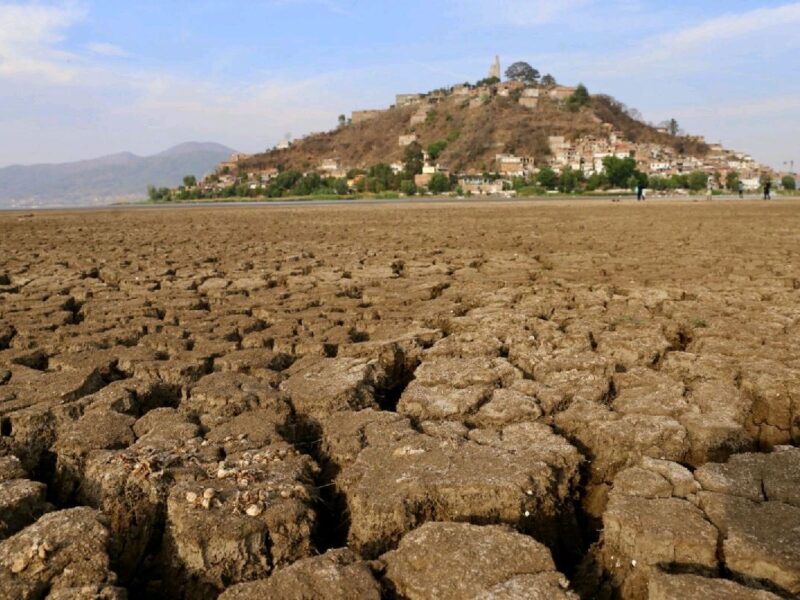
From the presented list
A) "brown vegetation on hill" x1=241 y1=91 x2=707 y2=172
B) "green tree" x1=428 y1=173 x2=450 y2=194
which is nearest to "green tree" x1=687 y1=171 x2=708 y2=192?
"green tree" x1=428 y1=173 x2=450 y2=194

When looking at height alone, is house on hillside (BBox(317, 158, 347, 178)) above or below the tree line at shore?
above

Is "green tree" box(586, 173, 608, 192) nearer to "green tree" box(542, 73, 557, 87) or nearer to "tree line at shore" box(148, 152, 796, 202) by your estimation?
"tree line at shore" box(148, 152, 796, 202)

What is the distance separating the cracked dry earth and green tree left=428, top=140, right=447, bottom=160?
111219mm

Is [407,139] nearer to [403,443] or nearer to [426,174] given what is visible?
[426,174]

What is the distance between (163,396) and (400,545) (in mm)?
1941

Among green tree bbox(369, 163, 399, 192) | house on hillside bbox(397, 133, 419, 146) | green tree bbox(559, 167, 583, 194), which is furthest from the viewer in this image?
house on hillside bbox(397, 133, 419, 146)

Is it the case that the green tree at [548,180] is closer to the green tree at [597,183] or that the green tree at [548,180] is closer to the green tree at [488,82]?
the green tree at [597,183]

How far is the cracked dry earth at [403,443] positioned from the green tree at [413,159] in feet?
284

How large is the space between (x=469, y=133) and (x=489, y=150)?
776 centimetres

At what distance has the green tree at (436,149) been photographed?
11450 cm

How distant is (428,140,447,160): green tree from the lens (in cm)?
11450

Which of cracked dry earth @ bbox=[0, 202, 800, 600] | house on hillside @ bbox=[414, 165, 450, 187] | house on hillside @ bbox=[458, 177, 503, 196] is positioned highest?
house on hillside @ bbox=[414, 165, 450, 187]

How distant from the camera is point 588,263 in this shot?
816 cm

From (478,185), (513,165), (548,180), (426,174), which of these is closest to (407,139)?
(513,165)
